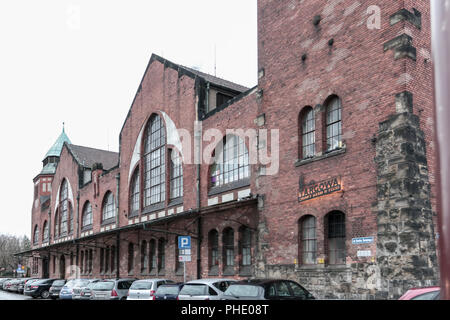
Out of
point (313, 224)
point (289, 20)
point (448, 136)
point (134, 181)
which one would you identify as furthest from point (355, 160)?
point (134, 181)

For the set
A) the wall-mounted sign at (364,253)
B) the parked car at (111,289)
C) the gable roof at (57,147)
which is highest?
the gable roof at (57,147)

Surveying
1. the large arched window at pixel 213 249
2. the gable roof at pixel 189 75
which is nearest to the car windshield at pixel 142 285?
the large arched window at pixel 213 249

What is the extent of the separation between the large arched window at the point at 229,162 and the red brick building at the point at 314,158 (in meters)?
0.09

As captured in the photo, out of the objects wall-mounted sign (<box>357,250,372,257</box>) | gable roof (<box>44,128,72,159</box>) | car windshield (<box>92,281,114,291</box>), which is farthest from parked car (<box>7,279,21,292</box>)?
wall-mounted sign (<box>357,250,372,257</box>)

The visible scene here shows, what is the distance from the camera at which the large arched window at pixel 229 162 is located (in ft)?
79.4

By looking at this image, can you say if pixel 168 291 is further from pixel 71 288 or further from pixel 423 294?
pixel 71 288

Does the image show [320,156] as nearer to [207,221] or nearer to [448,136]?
[207,221]

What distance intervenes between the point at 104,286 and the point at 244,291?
11473 millimetres

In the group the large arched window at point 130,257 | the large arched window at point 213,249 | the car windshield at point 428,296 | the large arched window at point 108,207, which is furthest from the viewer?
the large arched window at point 108,207

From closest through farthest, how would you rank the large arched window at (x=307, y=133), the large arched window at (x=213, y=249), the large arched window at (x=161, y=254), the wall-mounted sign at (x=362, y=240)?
the wall-mounted sign at (x=362, y=240), the large arched window at (x=307, y=133), the large arched window at (x=213, y=249), the large arched window at (x=161, y=254)

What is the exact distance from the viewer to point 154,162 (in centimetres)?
3378

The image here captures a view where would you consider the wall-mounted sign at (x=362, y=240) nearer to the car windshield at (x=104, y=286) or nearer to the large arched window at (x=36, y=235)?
the car windshield at (x=104, y=286)

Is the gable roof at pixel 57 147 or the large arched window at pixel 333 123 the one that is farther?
the gable roof at pixel 57 147

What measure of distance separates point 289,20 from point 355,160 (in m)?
7.15
